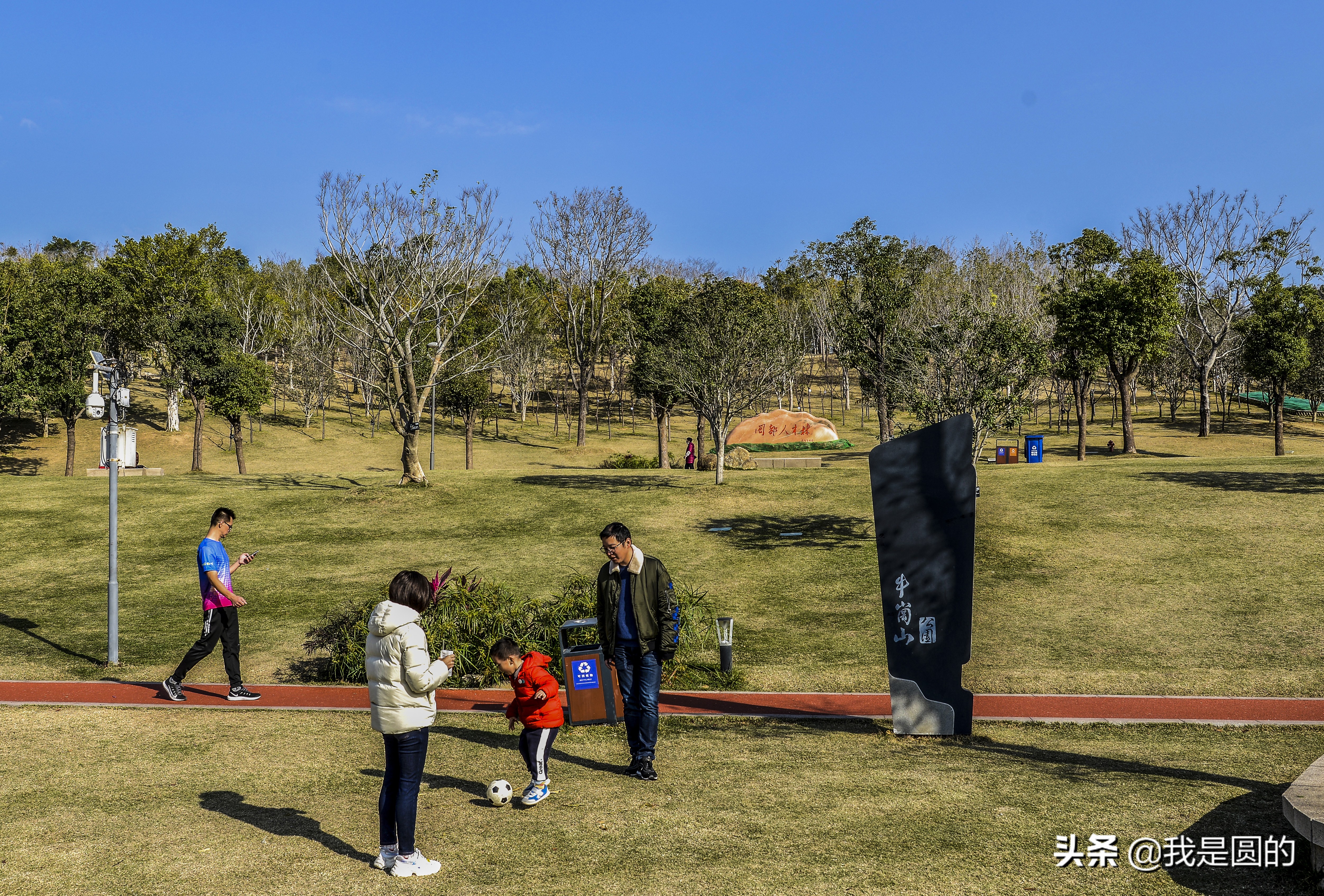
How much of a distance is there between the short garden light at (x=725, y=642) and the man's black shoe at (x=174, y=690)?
6.51 metres

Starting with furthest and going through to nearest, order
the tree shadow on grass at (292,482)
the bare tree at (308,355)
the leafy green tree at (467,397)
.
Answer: the bare tree at (308,355) < the leafy green tree at (467,397) < the tree shadow on grass at (292,482)

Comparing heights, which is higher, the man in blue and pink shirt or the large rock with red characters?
the large rock with red characters

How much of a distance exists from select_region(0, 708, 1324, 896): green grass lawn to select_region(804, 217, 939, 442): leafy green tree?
31530 millimetres

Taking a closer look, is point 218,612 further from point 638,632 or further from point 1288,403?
point 1288,403

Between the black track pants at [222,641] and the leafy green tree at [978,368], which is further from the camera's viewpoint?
the leafy green tree at [978,368]

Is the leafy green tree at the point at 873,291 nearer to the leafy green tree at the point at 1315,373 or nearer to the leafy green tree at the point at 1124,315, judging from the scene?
the leafy green tree at the point at 1124,315

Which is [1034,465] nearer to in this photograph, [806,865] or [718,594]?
[718,594]

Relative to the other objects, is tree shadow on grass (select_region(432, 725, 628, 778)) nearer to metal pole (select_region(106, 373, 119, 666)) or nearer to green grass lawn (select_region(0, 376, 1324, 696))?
green grass lawn (select_region(0, 376, 1324, 696))

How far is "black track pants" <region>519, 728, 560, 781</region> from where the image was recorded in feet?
21.9

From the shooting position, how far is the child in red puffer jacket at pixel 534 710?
6.64 m

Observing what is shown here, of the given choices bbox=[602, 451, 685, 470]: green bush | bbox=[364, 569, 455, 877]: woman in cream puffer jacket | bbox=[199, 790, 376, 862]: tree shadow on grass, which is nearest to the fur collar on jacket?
bbox=[364, 569, 455, 877]: woman in cream puffer jacket

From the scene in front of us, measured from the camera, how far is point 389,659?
5.38 metres

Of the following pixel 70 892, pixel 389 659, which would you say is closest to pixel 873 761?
pixel 389 659

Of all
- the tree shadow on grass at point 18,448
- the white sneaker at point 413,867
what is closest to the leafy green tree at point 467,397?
the tree shadow on grass at point 18,448
